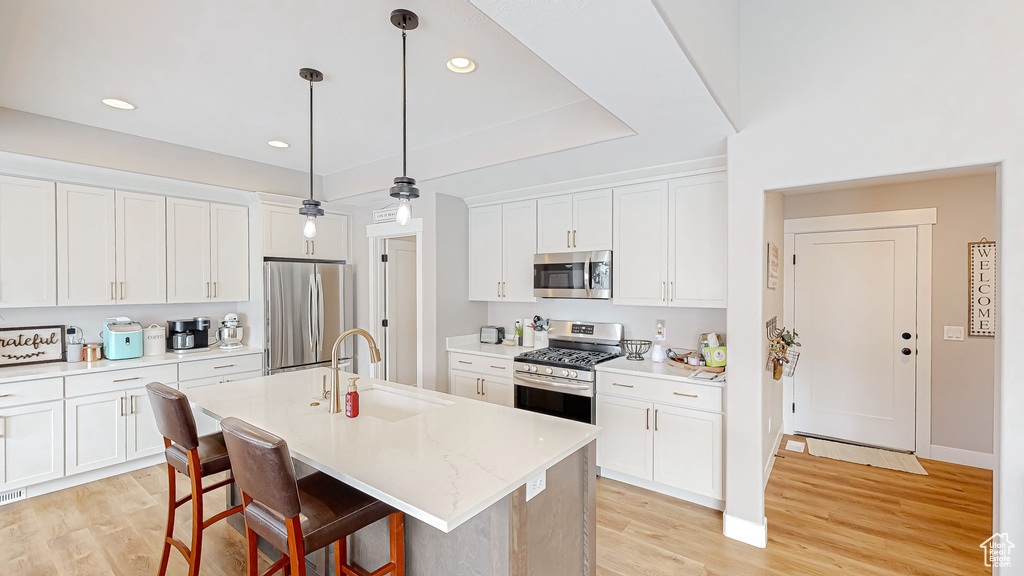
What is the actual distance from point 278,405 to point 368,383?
549 mm

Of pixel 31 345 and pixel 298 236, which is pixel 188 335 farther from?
pixel 298 236

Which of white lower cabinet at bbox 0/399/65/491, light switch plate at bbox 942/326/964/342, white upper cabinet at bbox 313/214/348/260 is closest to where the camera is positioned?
white lower cabinet at bbox 0/399/65/491

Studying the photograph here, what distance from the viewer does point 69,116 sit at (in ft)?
9.86

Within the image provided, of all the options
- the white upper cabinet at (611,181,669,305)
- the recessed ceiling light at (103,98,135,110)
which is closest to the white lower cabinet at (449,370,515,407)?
the white upper cabinet at (611,181,669,305)

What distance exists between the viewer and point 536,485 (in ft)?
5.36

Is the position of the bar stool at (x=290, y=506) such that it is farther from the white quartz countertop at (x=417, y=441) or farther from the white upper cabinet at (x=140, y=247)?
the white upper cabinet at (x=140, y=247)

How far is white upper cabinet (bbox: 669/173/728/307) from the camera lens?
3111 mm

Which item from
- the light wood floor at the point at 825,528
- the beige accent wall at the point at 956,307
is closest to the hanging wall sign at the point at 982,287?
the beige accent wall at the point at 956,307

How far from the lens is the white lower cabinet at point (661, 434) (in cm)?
292

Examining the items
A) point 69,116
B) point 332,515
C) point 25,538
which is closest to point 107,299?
point 69,116

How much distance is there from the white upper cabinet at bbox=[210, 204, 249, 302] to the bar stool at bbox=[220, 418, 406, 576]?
304cm

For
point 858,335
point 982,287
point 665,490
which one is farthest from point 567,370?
point 982,287

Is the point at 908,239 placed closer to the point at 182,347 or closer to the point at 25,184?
the point at 182,347

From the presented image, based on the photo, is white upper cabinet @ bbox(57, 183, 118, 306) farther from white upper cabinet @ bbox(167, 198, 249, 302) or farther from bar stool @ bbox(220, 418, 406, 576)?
bar stool @ bbox(220, 418, 406, 576)
